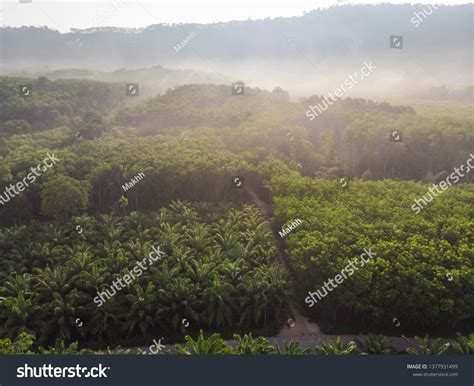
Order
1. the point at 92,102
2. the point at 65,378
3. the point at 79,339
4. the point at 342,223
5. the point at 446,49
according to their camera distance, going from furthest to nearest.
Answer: the point at 446,49
the point at 92,102
the point at 342,223
the point at 79,339
the point at 65,378

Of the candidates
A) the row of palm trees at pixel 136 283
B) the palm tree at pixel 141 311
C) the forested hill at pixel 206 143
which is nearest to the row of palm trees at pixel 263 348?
the palm tree at pixel 141 311

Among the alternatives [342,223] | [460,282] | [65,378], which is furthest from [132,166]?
[460,282]

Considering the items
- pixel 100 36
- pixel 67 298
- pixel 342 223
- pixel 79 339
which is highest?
pixel 100 36

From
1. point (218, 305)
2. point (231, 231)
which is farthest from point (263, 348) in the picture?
point (231, 231)

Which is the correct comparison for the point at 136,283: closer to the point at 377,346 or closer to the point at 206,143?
the point at 377,346

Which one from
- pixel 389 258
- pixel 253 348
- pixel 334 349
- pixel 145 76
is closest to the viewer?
pixel 253 348

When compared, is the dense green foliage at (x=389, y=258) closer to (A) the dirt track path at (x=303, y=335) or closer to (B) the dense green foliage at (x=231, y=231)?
(B) the dense green foliage at (x=231, y=231)

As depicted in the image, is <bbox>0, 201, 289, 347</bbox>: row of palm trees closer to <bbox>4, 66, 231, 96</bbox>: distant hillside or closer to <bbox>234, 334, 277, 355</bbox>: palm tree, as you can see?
<bbox>234, 334, 277, 355</bbox>: palm tree

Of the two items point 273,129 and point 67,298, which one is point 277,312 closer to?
point 67,298

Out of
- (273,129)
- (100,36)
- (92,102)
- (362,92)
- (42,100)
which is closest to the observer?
(273,129)
